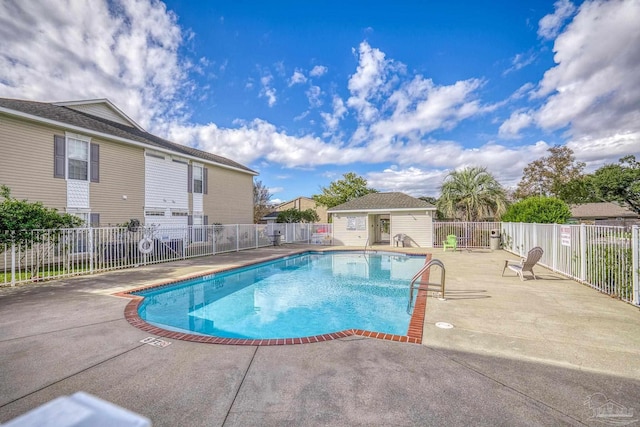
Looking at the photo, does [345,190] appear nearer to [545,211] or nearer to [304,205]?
[304,205]

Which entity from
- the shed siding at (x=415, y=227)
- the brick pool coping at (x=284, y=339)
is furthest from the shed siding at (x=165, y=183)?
the shed siding at (x=415, y=227)

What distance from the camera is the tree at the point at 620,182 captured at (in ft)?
81.4

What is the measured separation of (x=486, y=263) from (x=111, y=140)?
59.5 feet

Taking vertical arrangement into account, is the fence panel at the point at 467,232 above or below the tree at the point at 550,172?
below

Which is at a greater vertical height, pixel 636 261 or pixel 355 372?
pixel 636 261

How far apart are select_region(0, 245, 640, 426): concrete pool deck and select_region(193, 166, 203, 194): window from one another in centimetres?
1369

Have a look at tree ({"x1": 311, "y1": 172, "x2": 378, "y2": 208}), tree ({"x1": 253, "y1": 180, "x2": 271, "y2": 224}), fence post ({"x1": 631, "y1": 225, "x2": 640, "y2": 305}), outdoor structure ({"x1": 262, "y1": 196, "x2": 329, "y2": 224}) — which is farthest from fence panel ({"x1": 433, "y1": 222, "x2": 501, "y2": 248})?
outdoor structure ({"x1": 262, "y1": 196, "x2": 329, "y2": 224})

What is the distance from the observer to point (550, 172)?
110 ft

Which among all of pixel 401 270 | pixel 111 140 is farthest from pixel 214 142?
pixel 401 270

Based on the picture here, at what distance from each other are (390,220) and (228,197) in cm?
1185

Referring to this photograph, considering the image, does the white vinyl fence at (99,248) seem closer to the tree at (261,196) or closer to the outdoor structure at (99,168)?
the outdoor structure at (99,168)

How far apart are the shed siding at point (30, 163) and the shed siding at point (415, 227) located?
18089mm

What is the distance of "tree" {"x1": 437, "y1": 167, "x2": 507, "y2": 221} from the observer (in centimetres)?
2150

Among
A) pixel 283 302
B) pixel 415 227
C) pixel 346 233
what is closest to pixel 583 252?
pixel 283 302
